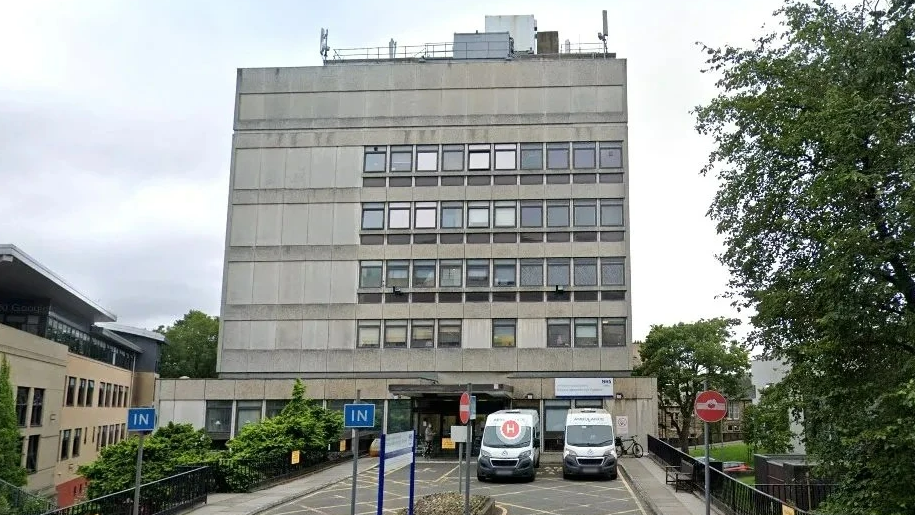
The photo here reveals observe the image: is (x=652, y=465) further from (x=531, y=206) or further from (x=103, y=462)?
(x=103, y=462)

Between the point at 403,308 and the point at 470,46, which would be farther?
the point at 470,46

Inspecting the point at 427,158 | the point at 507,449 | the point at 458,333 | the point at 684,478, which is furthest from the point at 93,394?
the point at 684,478

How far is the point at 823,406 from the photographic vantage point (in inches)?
683

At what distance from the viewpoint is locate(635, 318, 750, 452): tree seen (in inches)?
2603

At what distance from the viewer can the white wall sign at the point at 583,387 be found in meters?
44.7

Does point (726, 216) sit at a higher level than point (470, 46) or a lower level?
lower

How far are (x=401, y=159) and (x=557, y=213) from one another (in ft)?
33.9

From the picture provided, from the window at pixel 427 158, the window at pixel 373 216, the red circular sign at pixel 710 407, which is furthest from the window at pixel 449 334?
the red circular sign at pixel 710 407

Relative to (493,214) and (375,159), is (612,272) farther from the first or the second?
(375,159)

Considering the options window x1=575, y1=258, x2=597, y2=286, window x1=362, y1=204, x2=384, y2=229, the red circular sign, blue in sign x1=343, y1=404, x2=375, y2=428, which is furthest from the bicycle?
blue in sign x1=343, y1=404, x2=375, y2=428

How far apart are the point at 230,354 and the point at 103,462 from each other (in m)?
Result: 25.2

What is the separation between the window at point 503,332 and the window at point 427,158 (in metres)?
10.3

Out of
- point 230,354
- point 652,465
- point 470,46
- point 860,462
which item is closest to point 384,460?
point 860,462

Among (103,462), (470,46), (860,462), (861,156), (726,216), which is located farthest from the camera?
(470,46)
